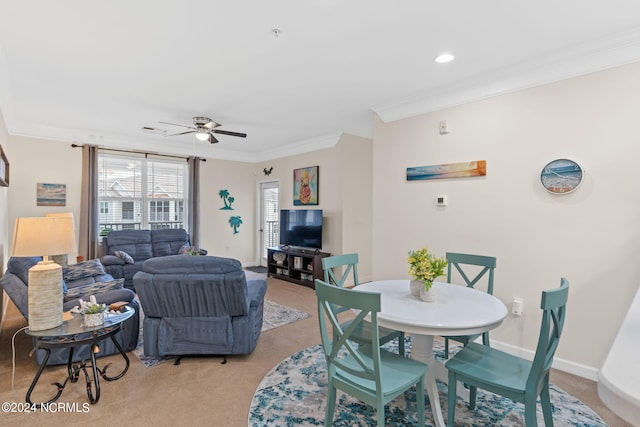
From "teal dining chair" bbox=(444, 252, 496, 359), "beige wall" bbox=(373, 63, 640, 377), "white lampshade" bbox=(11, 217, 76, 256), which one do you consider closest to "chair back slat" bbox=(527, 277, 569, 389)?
"teal dining chair" bbox=(444, 252, 496, 359)

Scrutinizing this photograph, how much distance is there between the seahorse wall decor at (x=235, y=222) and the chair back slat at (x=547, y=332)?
6.48 m

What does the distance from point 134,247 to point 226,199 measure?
2.19 m

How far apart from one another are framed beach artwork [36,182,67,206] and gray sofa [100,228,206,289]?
2.93 feet

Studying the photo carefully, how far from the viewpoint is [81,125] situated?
16.6ft

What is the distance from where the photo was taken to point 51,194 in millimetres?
5258

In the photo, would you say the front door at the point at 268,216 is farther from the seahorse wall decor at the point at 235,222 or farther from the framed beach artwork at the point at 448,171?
the framed beach artwork at the point at 448,171

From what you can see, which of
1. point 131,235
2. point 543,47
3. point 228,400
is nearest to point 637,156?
point 543,47

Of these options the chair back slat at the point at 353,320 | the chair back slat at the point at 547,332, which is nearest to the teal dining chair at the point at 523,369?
the chair back slat at the point at 547,332

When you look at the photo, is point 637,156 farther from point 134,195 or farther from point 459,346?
point 134,195

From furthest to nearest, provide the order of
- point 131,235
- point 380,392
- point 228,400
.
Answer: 1. point 131,235
2. point 228,400
3. point 380,392

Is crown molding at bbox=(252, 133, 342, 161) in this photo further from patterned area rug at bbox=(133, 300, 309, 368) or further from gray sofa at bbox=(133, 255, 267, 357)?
gray sofa at bbox=(133, 255, 267, 357)

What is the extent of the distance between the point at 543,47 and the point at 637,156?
1.08 m

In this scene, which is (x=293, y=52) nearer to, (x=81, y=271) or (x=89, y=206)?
(x=81, y=271)

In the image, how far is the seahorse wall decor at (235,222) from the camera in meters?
7.33
